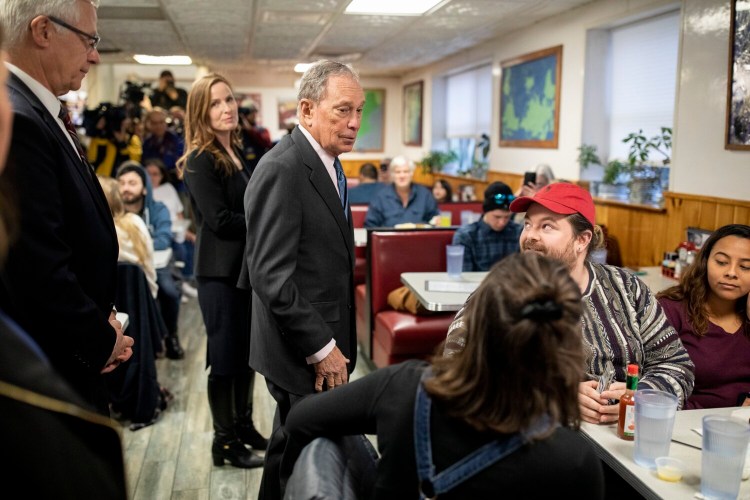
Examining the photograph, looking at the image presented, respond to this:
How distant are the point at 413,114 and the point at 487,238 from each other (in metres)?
8.09

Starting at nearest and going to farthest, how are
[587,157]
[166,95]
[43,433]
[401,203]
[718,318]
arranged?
1. [43,433]
2. [718,318]
3. [401,203]
4. [587,157]
5. [166,95]

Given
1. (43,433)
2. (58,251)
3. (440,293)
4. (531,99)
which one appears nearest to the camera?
(43,433)

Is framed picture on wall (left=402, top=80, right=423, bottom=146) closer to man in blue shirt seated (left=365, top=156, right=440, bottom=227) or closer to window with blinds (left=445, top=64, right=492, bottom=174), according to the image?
window with blinds (left=445, top=64, right=492, bottom=174)

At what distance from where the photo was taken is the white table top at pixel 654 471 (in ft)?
4.27

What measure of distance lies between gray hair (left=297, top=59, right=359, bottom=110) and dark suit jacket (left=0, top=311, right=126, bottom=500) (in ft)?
4.67

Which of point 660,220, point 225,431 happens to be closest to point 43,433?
point 225,431

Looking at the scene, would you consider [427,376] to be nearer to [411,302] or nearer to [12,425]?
[12,425]

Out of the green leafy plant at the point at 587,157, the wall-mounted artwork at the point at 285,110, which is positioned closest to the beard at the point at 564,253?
the green leafy plant at the point at 587,157

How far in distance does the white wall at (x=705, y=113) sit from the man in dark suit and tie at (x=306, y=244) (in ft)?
9.72

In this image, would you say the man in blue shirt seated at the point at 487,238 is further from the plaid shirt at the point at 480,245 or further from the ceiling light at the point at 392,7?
the ceiling light at the point at 392,7

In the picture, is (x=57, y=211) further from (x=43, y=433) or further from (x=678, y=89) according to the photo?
(x=678, y=89)

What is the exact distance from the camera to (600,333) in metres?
1.85

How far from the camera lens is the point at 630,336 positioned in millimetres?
1877

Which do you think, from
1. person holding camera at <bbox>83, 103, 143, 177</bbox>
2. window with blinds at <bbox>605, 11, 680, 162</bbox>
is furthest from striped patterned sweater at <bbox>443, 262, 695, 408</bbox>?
person holding camera at <bbox>83, 103, 143, 177</bbox>
